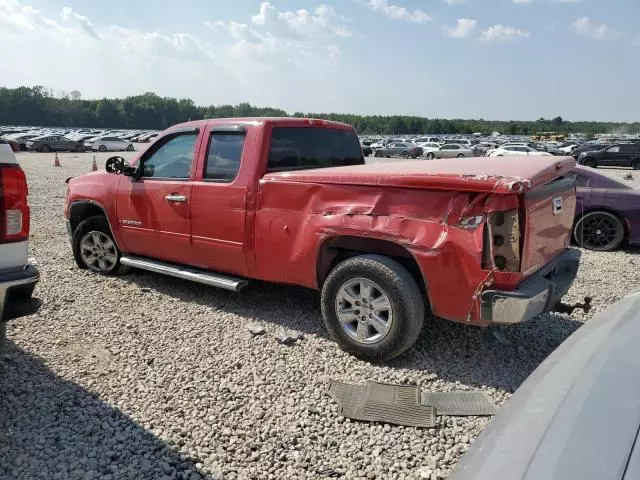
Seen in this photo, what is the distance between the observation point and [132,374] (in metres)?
3.73

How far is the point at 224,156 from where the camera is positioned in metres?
4.76

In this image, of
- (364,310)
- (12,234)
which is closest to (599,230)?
(364,310)

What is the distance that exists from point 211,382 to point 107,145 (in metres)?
46.2

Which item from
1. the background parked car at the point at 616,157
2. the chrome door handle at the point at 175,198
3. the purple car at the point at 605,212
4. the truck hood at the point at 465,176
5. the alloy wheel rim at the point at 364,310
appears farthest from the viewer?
the background parked car at the point at 616,157

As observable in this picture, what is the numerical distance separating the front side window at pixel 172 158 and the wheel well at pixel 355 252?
1.78 meters

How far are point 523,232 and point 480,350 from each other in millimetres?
1320

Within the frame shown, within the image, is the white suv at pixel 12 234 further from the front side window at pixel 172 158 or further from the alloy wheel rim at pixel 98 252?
the alloy wheel rim at pixel 98 252

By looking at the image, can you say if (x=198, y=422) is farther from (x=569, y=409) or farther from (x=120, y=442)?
(x=569, y=409)

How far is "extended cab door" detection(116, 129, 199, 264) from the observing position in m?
5.00

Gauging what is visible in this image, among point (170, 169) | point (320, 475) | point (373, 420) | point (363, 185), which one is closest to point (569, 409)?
point (320, 475)

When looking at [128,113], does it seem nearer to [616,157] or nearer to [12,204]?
[616,157]

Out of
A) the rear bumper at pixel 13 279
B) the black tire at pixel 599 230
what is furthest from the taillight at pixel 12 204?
the black tire at pixel 599 230

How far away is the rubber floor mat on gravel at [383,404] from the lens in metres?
3.20

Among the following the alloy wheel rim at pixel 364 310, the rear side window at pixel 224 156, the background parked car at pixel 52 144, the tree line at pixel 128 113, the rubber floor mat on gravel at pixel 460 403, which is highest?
the tree line at pixel 128 113
